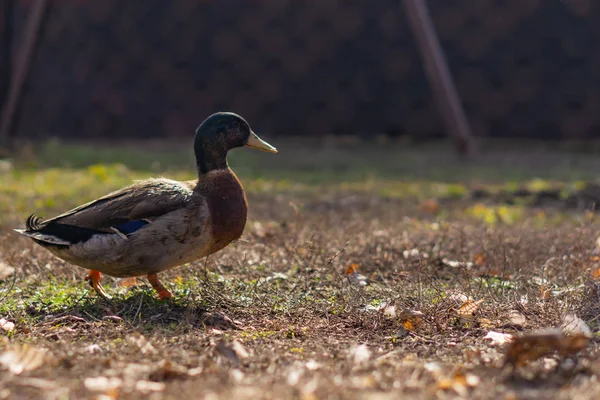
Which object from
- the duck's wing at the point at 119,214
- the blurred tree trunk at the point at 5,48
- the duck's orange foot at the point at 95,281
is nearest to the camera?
the duck's wing at the point at 119,214

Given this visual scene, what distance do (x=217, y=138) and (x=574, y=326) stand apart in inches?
74.1

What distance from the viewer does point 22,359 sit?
2.59 metres

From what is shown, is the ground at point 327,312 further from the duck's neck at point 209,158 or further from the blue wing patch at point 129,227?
the duck's neck at point 209,158

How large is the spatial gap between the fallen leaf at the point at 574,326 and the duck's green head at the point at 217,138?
173 centimetres

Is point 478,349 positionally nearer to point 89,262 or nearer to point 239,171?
point 89,262

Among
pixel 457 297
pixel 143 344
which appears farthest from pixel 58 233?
pixel 457 297

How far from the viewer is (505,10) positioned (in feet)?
37.4

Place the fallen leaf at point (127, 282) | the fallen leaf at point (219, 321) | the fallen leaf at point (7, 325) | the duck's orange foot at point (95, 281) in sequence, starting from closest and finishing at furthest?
the fallen leaf at point (7, 325)
the fallen leaf at point (219, 321)
the duck's orange foot at point (95, 281)
the fallen leaf at point (127, 282)

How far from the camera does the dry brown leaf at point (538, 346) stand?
8.40ft

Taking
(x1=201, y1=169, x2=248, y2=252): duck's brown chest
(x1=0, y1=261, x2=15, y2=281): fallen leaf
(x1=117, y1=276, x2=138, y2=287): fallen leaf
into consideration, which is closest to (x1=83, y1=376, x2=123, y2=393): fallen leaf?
(x1=201, y1=169, x2=248, y2=252): duck's brown chest

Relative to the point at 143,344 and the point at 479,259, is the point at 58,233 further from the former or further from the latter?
the point at 479,259

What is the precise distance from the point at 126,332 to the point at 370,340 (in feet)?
3.21

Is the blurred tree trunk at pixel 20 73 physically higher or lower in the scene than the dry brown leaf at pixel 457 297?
higher

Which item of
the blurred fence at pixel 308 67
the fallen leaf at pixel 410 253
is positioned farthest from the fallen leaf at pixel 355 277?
the blurred fence at pixel 308 67
